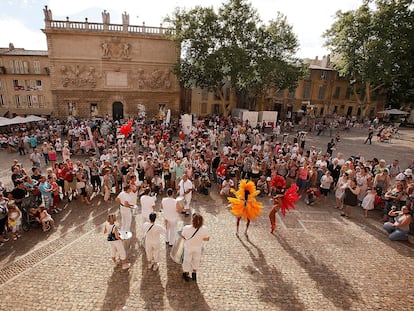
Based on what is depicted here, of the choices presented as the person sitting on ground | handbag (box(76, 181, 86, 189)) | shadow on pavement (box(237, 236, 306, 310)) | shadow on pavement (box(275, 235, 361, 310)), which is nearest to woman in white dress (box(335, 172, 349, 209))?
the person sitting on ground

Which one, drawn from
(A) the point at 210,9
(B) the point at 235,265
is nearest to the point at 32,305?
(B) the point at 235,265

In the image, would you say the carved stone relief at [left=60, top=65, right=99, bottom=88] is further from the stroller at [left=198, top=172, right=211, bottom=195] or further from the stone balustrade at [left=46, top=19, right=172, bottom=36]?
the stroller at [left=198, top=172, right=211, bottom=195]

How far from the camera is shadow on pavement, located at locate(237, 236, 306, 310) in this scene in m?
5.29

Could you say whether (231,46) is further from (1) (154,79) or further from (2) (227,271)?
(2) (227,271)

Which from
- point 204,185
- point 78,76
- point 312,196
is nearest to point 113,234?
point 204,185

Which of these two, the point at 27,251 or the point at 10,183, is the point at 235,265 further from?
the point at 10,183

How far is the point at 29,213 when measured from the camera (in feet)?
25.3

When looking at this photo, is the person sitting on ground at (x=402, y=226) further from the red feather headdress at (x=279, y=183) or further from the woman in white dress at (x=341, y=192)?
the red feather headdress at (x=279, y=183)

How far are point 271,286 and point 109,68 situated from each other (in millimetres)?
28682

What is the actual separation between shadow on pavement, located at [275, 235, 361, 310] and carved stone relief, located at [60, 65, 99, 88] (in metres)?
28.3

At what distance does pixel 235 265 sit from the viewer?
6387 millimetres

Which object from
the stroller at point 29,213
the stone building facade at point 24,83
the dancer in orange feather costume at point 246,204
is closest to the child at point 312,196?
the dancer in orange feather costume at point 246,204

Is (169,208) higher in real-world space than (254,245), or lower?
higher

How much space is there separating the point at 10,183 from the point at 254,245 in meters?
11.1
